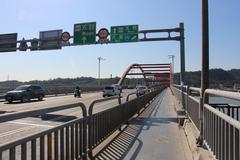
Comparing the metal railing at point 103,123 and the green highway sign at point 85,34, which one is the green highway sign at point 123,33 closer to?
the green highway sign at point 85,34

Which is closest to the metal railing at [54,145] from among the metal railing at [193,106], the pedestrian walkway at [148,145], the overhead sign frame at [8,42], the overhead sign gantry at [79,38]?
the pedestrian walkway at [148,145]

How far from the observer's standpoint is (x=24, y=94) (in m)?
39.2

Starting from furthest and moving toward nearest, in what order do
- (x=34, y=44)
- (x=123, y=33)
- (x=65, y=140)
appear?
(x=34, y=44)
(x=123, y=33)
(x=65, y=140)

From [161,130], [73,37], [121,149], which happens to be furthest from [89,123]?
[73,37]

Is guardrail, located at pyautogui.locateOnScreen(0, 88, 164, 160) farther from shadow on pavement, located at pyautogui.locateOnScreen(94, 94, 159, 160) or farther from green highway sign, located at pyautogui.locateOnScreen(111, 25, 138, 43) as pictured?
green highway sign, located at pyautogui.locateOnScreen(111, 25, 138, 43)

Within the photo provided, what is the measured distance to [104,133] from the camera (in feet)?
35.3

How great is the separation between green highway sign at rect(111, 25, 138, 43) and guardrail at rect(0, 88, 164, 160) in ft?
85.8

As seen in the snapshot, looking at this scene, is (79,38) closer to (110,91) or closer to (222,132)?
(110,91)

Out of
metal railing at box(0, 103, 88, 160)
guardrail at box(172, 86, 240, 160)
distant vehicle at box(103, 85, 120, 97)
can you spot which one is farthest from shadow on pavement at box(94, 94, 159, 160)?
distant vehicle at box(103, 85, 120, 97)

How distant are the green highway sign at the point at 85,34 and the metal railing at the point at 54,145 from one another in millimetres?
30789

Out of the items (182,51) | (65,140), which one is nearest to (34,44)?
(182,51)

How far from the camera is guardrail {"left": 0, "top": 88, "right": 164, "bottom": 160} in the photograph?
16.9 ft

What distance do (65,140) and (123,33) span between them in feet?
105

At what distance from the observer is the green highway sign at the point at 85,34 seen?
38906 millimetres
